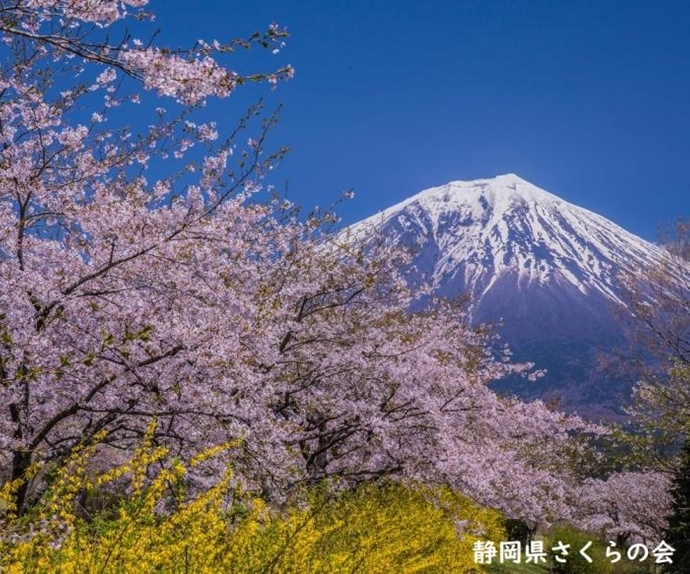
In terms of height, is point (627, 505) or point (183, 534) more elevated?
point (627, 505)

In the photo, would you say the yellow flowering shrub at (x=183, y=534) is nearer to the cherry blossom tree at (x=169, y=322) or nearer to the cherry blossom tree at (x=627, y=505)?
the cherry blossom tree at (x=169, y=322)

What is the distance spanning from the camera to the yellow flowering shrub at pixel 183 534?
4.35m

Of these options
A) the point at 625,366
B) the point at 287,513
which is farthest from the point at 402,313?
the point at 287,513

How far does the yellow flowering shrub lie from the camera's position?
4.35 metres

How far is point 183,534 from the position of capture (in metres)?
5.32

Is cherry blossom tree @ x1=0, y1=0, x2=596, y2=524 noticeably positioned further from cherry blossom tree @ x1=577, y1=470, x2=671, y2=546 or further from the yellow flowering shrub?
cherry blossom tree @ x1=577, y1=470, x2=671, y2=546

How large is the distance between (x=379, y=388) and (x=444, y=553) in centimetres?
276

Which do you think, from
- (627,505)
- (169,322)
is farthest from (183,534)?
(627,505)

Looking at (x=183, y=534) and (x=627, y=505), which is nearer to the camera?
(x=183, y=534)

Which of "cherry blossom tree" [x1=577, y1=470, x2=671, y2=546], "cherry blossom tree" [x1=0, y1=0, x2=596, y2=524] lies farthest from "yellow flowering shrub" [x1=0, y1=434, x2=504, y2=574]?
"cherry blossom tree" [x1=577, y1=470, x2=671, y2=546]

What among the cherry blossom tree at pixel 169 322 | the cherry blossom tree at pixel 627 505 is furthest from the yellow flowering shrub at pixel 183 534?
the cherry blossom tree at pixel 627 505

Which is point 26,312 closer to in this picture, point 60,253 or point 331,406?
point 60,253

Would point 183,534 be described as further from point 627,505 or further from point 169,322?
point 627,505

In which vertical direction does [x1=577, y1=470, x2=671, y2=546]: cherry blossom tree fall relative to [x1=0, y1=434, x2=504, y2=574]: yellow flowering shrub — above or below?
above
